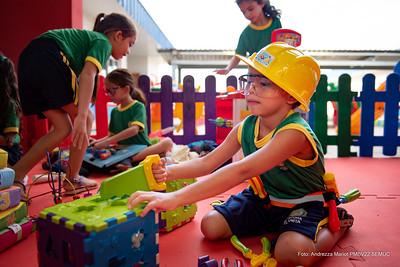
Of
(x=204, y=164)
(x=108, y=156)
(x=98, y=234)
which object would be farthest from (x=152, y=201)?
(x=108, y=156)

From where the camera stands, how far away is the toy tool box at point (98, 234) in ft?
2.11

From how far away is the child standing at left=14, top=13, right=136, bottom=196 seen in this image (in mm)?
1513

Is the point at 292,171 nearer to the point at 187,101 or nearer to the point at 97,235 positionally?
the point at 97,235

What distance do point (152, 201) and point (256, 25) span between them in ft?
6.36

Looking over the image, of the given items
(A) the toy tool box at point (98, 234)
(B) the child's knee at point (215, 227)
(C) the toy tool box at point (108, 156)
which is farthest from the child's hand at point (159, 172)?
(C) the toy tool box at point (108, 156)

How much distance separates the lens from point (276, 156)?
2.89ft

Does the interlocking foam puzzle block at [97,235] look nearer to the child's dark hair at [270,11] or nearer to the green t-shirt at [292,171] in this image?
the green t-shirt at [292,171]

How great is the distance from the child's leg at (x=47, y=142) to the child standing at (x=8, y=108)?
0.22 m

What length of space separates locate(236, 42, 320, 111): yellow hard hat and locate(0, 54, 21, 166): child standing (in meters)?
1.28

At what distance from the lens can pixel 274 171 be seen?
3.51ft

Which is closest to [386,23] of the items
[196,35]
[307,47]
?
[307,47]

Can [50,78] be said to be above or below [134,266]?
above

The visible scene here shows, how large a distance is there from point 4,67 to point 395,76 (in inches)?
114

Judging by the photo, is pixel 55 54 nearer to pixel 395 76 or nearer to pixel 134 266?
pixel 134 266
